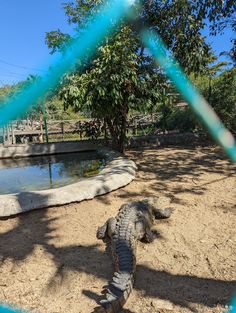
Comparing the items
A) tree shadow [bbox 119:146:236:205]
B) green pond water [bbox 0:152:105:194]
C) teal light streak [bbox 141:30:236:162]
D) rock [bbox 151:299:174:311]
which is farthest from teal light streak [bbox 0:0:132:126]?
rock [bbox 151:299:174:311]

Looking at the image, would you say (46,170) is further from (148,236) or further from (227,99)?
(227,99)

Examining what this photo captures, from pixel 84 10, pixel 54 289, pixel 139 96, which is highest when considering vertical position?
pixel 84 10

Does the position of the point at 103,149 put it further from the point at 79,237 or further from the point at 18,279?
the point at 18,279

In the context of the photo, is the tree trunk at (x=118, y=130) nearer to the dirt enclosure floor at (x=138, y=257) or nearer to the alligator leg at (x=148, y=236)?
A: the dirt enclosure floor at (x=138, y=257)

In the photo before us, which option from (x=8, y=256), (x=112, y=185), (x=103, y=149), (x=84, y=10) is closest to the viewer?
(x=8, y=256)

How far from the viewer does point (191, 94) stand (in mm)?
9320

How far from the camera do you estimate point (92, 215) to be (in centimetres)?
397

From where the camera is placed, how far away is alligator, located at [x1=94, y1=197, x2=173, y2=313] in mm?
2258

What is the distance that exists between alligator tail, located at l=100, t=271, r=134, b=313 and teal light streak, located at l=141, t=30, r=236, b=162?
4.98m

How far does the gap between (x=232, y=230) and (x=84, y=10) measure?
5723 mm

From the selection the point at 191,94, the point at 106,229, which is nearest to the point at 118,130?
the point at 191,94

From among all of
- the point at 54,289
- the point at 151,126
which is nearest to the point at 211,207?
the point at 54,289

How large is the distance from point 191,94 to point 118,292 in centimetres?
792

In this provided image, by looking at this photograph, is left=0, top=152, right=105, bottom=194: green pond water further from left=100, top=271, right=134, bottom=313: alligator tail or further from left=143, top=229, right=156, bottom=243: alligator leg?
left=100, top=271, right=134, bottom=313: alligator tail
